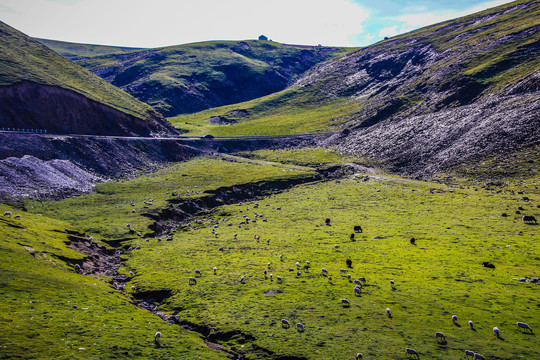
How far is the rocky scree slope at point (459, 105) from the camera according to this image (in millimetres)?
96000

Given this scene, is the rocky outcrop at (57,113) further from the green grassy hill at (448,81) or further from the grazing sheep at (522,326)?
the grazing sheep at (522,326)

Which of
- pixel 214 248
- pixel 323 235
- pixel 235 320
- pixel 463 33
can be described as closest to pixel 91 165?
pixel 214 248

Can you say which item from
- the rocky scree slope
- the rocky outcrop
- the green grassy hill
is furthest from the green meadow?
the green grassy hill

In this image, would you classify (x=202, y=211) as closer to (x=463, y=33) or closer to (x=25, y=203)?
(x=25, y=203)

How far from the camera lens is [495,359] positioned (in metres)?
24.4

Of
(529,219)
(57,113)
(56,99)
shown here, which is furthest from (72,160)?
(529,219)

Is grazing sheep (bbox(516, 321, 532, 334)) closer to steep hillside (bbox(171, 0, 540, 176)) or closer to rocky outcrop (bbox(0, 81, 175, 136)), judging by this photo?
steep hillside (bbox(171, 0, 540, 176))

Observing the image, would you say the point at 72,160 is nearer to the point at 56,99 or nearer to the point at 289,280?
the point at 56,99

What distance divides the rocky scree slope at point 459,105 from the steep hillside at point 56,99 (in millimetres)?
82283

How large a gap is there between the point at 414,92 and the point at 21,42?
16680cm

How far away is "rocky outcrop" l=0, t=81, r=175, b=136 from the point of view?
313 feet

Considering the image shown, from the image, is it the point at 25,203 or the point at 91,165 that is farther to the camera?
the point at 91,165

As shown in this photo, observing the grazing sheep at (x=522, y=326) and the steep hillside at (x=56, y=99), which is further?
the steep hillside at (x=56, y=99)

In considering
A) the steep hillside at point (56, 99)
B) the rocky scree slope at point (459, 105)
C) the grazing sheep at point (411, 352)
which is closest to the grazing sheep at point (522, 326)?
the grazing sheep at point (411, 352)
